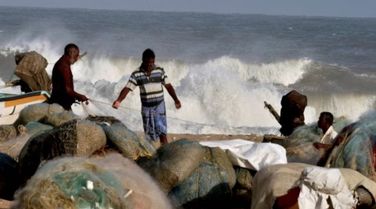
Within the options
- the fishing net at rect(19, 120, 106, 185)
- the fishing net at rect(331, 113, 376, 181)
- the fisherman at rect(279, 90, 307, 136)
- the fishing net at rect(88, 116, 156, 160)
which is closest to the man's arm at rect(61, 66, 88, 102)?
the fishing net at rect(88, 116, 156, 160)

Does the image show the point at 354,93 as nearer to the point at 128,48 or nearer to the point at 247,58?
the point at 247,58

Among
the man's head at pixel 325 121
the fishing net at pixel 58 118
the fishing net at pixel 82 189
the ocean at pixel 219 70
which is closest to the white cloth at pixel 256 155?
the man's head at pixel 325 121

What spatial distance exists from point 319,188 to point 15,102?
7483 millimetres

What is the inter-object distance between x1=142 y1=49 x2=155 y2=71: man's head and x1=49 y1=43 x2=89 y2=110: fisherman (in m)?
0.82

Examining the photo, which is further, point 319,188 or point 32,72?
point 32,72

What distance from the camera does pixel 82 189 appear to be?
4504 millimetres

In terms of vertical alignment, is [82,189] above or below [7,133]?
above

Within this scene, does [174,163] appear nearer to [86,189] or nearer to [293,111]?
[86,189]

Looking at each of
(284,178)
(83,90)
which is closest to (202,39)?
A: (83,90)

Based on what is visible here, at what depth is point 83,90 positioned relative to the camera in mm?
20156

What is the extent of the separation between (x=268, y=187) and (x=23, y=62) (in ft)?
24.7

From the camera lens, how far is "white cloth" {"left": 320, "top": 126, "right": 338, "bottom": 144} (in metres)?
7.34

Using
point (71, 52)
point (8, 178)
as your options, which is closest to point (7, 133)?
point (71, 52)

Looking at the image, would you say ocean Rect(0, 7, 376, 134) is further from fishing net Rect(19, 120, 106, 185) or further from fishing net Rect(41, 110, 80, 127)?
fishing net Rect(19, 120, 106, 185)
